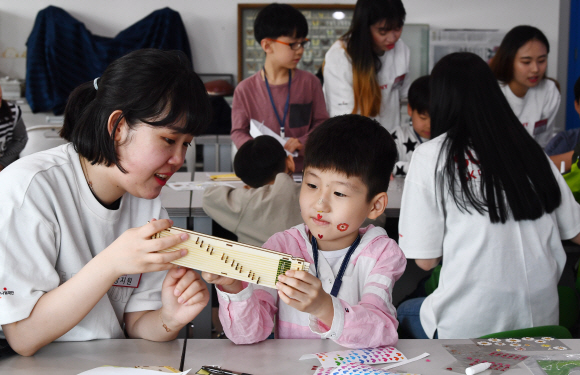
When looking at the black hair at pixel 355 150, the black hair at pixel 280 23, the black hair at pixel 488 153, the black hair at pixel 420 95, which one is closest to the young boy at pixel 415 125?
the black hair at pixel 420 95

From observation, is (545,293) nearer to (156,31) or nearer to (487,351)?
(487,351)

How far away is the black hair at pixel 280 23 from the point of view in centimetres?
Answer: 285

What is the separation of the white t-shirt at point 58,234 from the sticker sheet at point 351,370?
1.46ft

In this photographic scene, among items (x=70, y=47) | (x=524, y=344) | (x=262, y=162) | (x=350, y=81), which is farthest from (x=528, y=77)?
(x=70, y=47)

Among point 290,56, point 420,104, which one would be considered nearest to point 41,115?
point 290,56

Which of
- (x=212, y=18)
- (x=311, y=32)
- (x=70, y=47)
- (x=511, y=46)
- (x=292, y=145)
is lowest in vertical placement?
(x=292, y=145)

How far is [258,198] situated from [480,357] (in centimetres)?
114

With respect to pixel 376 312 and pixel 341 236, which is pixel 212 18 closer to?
pixel 341 236

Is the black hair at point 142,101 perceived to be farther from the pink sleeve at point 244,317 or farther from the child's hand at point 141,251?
the pink sleeve at point 244,317

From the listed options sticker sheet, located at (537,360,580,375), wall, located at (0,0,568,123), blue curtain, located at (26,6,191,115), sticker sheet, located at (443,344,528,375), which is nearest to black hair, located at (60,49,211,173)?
sticker sheet, located at (443,344,528,375)

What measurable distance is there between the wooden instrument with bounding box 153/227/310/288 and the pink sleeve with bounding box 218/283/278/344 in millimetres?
171

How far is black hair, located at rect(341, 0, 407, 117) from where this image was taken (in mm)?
2838

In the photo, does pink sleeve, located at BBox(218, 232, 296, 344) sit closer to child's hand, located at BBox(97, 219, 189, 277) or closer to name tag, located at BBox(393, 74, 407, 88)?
child's hand, located at BBox(97, 219, 189, 277)

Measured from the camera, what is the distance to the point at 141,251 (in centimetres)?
89
